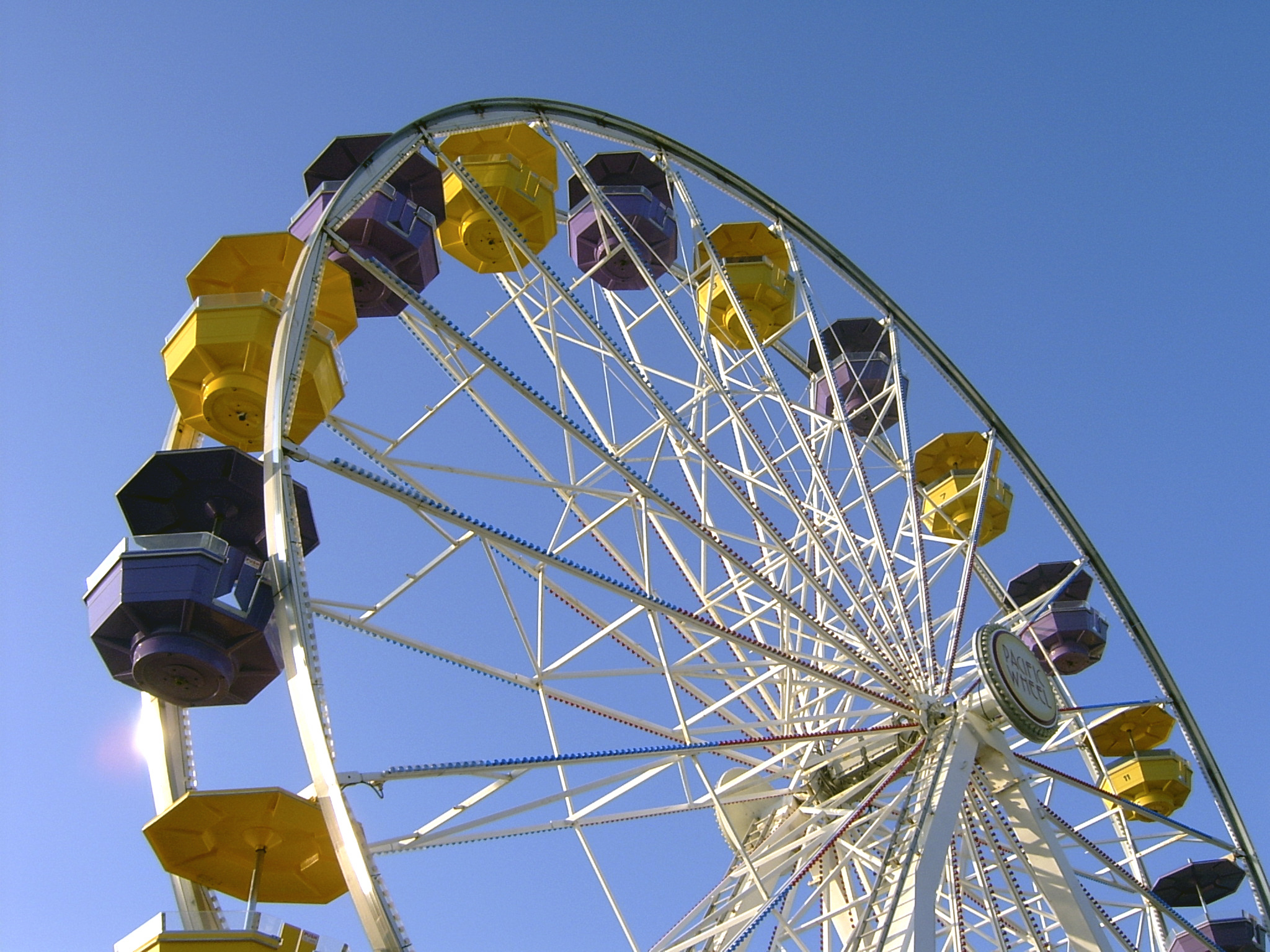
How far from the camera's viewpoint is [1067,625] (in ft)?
51.2

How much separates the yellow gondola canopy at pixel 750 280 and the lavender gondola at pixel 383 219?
12.1ft

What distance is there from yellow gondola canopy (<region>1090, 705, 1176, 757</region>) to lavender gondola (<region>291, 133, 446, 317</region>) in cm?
1032

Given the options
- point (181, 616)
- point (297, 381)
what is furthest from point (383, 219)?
point (181, 616)

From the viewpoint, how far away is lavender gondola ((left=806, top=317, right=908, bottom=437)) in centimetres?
1483

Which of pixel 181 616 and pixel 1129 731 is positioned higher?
pixel 181 616

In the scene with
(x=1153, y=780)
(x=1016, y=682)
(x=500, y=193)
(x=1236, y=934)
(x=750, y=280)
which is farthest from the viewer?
(x=1153, y=780)

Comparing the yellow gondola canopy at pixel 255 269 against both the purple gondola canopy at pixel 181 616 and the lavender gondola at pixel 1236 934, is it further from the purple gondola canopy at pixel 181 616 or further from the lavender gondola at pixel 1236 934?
the lavender gondola at pixel 1236 934

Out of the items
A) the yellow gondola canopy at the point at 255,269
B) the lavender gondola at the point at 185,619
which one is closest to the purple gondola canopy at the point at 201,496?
the lavender gondola at the point at 185,619

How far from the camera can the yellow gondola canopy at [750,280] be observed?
13.9 m

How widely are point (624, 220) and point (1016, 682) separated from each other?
591cm

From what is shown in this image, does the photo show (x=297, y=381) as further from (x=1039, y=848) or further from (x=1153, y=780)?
(x=1153, y=780)

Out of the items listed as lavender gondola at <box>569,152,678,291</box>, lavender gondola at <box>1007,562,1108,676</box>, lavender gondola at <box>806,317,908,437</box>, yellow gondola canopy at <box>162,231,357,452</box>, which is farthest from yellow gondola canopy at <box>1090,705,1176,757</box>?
yellow gondola canopy at <box>162,231,357,452</box>

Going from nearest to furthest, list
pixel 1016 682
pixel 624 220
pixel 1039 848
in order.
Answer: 1. pixel 1039 848
2. pixel 1016 682
3. pixel 624 220

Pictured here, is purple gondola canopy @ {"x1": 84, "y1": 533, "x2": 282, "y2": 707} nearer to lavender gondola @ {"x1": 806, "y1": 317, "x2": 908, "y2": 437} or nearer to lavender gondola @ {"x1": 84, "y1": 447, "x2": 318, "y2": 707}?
lavender gondola @ {"x1": 84, "y1": 447, "x2": 318, "y2": 707}
